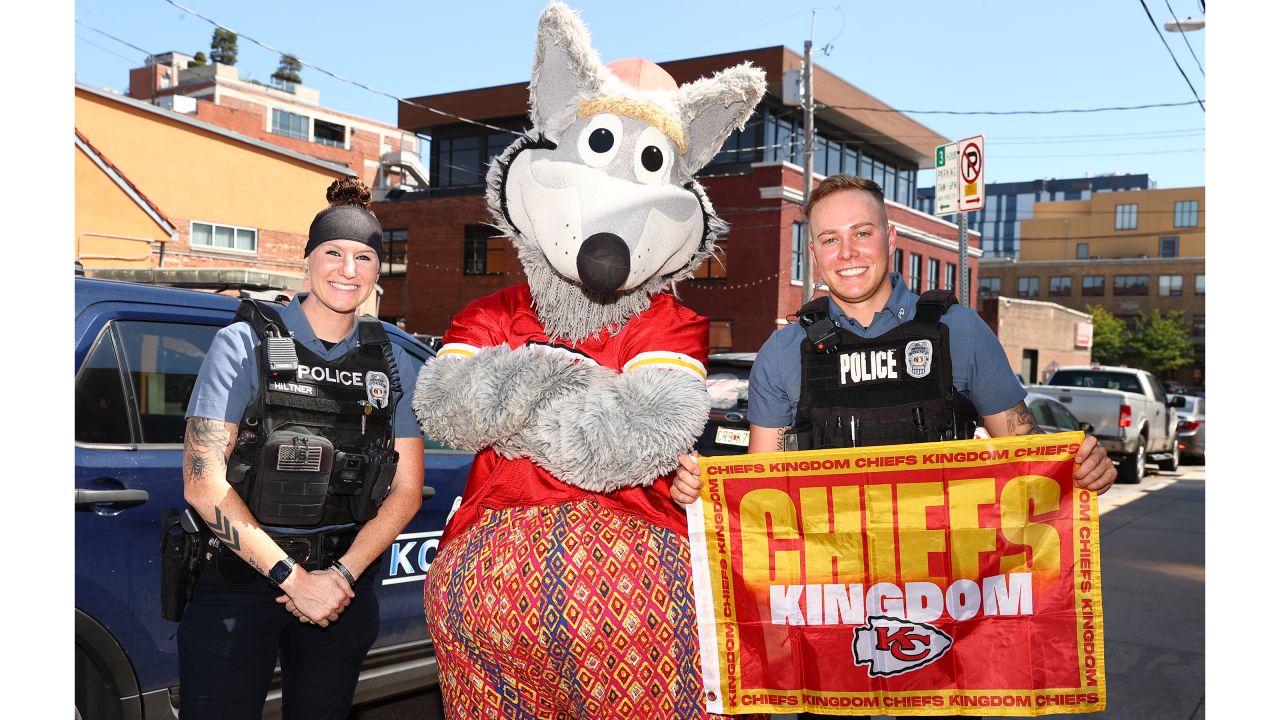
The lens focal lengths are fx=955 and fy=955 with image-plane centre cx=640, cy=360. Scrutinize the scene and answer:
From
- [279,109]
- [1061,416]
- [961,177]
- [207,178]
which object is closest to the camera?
[961,177]

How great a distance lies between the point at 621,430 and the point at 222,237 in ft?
80.5

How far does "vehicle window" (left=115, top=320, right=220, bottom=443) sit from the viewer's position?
336cm

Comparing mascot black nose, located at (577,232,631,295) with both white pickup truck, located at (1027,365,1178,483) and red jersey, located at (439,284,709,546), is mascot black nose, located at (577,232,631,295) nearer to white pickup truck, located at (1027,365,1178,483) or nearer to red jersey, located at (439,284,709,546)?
red jersey, located at (439,284,709,546)

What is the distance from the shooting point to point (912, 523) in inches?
101

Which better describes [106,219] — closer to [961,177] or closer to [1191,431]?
[961,177]

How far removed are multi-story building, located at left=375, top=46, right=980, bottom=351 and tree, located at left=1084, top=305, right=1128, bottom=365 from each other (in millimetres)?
28536

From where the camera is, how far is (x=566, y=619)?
2.21m

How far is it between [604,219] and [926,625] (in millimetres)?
1389

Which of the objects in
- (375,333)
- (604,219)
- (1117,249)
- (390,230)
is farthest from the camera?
(1117,249)

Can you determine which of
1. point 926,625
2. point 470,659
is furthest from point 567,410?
point 926,625

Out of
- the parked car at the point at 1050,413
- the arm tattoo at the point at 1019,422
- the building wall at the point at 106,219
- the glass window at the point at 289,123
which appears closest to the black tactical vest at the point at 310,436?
the arm tattoo at the point at 1019,422

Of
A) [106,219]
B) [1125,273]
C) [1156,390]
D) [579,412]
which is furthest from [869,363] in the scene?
[1125,273]

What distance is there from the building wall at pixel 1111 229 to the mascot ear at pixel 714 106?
91658 millimetres

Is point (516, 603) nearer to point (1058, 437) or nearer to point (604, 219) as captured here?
point (604, 219)
